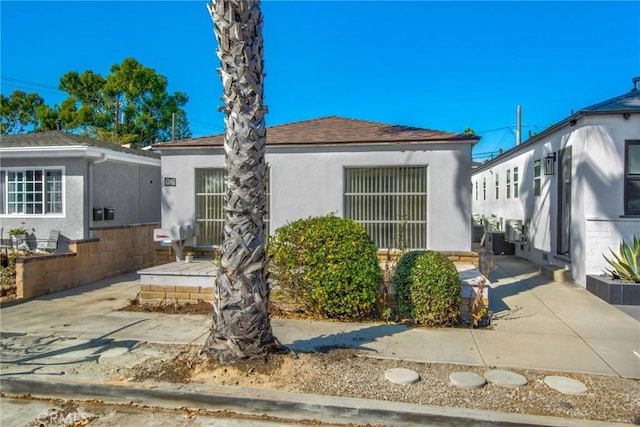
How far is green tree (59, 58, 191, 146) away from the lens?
28.3 meters

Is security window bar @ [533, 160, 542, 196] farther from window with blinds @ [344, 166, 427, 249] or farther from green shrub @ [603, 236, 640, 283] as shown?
window with blinds @ [344, 166, 427, 249]

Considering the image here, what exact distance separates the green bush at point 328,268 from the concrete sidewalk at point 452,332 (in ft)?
1.07

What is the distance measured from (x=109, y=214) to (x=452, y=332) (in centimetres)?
989

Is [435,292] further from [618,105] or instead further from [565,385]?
[618,105]

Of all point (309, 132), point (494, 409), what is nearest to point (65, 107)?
point (309, 132)

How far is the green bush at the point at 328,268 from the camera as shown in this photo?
22.1ft

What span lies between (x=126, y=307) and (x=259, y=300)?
440 centimetres

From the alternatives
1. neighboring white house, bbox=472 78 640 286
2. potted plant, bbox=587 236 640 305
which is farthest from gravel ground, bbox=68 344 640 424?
neighboring white house, bbox=472 78 640 286

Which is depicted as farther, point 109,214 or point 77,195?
point 109,214

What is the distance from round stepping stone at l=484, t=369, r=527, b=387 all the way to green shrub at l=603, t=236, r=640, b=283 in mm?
5174

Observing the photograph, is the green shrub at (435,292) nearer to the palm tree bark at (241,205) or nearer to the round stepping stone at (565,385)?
the round stepping stone at (565,385)

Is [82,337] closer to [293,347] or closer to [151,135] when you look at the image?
[293,347]

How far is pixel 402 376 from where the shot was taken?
475 centimetres

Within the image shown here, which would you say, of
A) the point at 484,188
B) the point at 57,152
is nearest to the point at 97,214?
the point at 57,152
